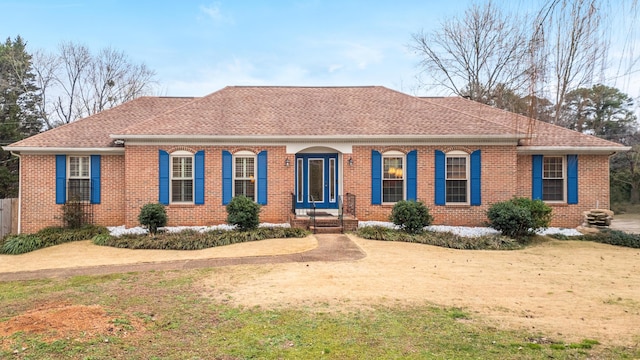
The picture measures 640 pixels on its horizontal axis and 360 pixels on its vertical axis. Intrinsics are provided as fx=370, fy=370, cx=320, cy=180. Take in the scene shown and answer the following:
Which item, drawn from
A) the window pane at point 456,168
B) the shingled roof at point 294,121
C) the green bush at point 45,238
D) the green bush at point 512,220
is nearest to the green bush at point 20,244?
the green bush at point 45,238

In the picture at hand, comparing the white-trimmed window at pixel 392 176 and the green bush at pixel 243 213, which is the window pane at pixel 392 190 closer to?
the white-trimmed window at pixel 392 176

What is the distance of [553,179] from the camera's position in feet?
45.5

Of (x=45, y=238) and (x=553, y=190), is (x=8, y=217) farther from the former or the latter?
(x=553, y=190)

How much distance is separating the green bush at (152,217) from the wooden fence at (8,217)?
5167mm

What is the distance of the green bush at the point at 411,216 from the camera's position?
11.8 meters

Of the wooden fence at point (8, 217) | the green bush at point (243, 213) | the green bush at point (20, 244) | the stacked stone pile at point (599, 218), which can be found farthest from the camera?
the wooden fence at point (8, 217)

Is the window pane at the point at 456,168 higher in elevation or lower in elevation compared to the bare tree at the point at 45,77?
lower

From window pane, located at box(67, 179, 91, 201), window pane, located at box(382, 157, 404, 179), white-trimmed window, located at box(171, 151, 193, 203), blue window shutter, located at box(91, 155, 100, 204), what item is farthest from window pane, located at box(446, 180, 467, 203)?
window pane, located at box(67, 179, 91, 201)

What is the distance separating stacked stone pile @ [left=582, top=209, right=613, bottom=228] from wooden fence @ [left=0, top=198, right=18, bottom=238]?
2036 cm

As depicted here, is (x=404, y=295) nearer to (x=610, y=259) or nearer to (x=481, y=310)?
(x=481, y=310)

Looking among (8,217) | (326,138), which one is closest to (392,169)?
(326,138)

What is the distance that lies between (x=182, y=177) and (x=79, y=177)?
12.7 feet

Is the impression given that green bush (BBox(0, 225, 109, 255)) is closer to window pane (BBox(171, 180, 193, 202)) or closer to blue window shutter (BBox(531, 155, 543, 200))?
window pane (BBox(171, 180, 193, 202))

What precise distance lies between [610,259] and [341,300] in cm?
783
